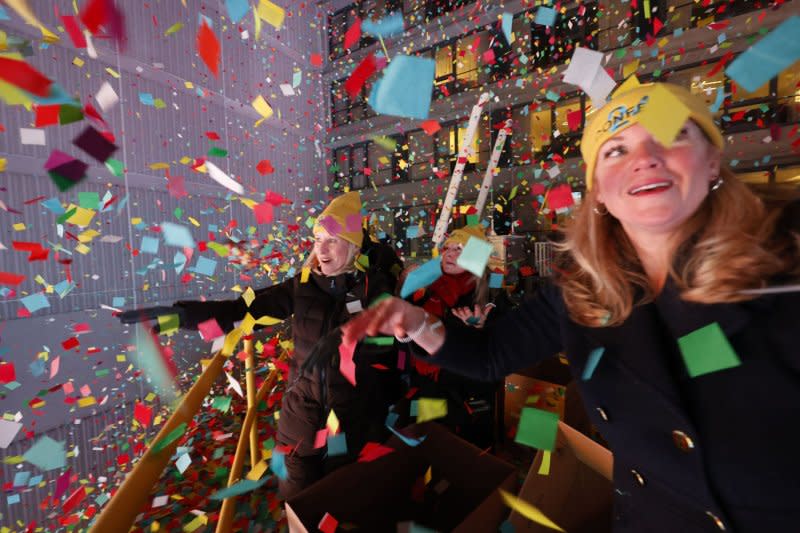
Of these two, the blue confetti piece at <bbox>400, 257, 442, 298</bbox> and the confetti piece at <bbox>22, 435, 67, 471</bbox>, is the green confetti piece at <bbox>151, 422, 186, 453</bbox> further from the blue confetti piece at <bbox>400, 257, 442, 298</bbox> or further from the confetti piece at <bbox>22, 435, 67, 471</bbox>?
the confetti piece at <bbox>22, 435, 67, 471</bbox>

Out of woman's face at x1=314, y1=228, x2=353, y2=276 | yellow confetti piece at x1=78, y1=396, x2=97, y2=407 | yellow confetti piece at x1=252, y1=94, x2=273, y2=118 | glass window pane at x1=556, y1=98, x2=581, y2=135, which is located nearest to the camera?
woman's face at x1=314, y1=228, x2=353, y2=276

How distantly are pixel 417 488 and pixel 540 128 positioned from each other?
7848 millimetres

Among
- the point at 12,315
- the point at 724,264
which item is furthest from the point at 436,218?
the point at 724,264

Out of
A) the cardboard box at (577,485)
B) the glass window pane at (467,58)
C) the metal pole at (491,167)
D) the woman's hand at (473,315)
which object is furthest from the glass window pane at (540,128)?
the cardboard box at (577,485)

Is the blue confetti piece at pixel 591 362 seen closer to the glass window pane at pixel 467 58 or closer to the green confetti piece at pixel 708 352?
the green confetti piece at pixel 708 352

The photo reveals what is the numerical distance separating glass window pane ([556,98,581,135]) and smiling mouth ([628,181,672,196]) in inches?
292

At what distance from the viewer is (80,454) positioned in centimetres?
328

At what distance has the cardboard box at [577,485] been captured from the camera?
1222 mm

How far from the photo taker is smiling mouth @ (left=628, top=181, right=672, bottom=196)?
0.85m

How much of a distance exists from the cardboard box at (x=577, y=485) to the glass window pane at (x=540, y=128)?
728cm

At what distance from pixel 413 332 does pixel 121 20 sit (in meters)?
5.05

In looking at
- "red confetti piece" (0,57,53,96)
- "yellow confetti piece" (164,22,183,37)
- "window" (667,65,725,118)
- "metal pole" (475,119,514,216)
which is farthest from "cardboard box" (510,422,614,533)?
"window" (667,65,725,118)

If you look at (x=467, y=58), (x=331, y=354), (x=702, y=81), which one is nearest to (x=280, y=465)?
(x=331, y=354)

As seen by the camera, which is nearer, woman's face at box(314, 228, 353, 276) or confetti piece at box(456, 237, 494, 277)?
confetti piece at box(456, 237, 494, 277)
